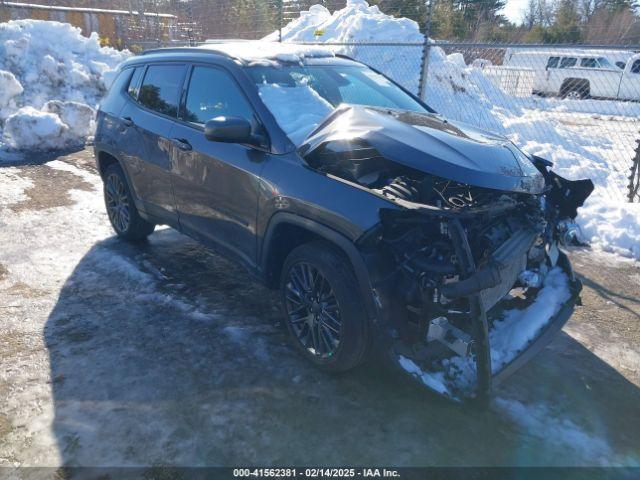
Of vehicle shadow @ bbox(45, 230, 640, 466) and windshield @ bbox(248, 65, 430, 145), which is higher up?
windshield @ bbox(248, 65, 430, 145)

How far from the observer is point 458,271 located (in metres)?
2.55

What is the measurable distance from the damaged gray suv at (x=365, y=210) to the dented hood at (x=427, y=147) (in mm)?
13

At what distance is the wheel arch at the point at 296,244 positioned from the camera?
8.97ft

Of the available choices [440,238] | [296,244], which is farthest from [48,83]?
[440,238]

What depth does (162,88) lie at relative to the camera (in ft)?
14.4

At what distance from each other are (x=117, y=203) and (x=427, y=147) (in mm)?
3563

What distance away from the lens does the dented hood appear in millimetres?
2836

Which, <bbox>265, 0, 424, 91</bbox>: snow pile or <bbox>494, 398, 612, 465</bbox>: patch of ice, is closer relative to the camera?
<bbox>494, 398, 612, 465</bbox>: patch of ice

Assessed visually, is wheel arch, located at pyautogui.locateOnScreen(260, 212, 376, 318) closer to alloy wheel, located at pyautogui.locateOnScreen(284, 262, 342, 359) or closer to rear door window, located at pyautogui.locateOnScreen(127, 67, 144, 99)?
alloy wheel, located at pyautogui.locateOnScreen(284, 262, 342, 359)

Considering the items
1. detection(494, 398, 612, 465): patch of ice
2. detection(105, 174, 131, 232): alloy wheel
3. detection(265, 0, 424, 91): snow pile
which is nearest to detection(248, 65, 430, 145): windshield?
detection(494, 398, 612, 465): patch of ice

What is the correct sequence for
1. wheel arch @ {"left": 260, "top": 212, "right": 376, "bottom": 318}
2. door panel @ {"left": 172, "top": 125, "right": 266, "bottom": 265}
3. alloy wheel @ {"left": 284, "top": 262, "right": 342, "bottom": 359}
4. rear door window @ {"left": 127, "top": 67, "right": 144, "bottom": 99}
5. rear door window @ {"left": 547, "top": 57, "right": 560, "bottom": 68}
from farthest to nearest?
rear door window @ {"left": 547, "top": 57, "right": 560, "bottom": 68} → rear door window @ {"left": 127, "top": 67, "right": 144, "bottom": 99} → door panel @ {"left": 172, "top": 125, "right": 266, "bottom": 265} → alloy wheel @ {"left": 284, "top": 262, "right": 342, "bottom": 359} → wheel arch @ {"left": 260, "top": 212, "right": 376, "bottom": 318}

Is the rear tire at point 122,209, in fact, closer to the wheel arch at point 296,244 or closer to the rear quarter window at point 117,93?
the rear quarter window at point 117,93

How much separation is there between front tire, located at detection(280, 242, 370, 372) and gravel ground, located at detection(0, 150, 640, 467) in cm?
20

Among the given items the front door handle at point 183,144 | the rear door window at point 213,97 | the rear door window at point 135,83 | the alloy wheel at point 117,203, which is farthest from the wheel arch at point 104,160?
the rear door window at point 213,97
